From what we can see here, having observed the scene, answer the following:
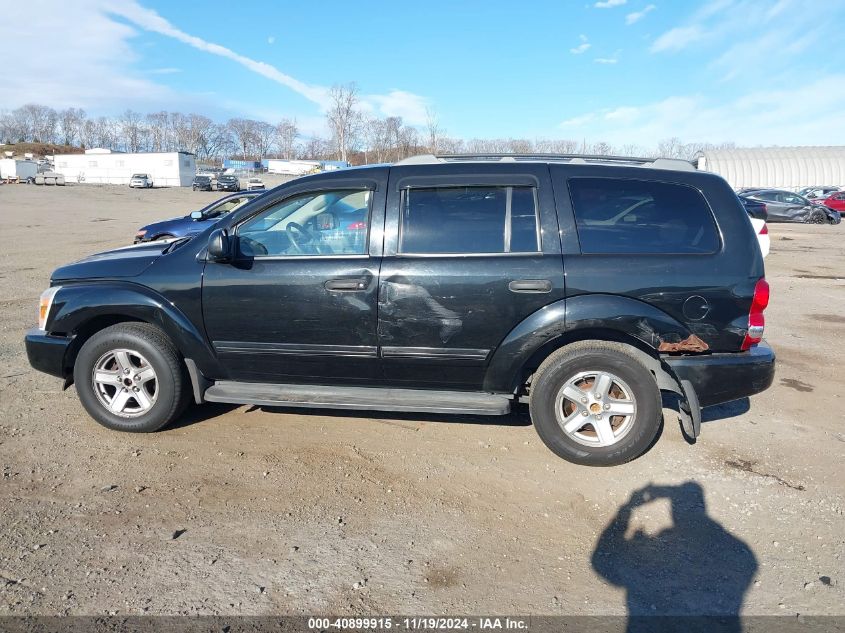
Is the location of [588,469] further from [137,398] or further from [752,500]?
[137,398]

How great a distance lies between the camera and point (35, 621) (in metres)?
2.52

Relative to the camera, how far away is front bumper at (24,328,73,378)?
4371 millimetres

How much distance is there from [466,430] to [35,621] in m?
2.86

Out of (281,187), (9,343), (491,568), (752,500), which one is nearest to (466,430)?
(491,568)

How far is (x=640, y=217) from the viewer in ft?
13.1

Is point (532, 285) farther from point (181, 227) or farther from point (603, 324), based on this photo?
point (181, 227)

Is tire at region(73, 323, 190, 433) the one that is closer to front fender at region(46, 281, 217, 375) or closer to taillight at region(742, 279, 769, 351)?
front fender at region(46, 281, 217, 375)

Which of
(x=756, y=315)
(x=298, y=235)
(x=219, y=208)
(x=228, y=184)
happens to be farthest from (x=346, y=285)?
(x=228, y=184)

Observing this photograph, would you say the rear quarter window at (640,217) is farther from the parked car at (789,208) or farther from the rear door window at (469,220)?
the parked car at (789,208)

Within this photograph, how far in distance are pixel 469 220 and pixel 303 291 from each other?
1236 millimetres

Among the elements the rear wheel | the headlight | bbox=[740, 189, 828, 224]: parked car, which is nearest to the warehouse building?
bbox=[740, 189, 828, 224]: parked car

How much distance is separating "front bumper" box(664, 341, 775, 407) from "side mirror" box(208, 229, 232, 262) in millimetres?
3044

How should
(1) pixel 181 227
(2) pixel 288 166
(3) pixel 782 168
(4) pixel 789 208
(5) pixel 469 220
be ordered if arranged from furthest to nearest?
(2) pixel 288 166, (3) pixel 782 168, (4) pixel 789 208, (1) pixel 181 227, (5) pixel 469 220

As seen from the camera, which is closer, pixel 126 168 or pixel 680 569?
pixel 680 569
